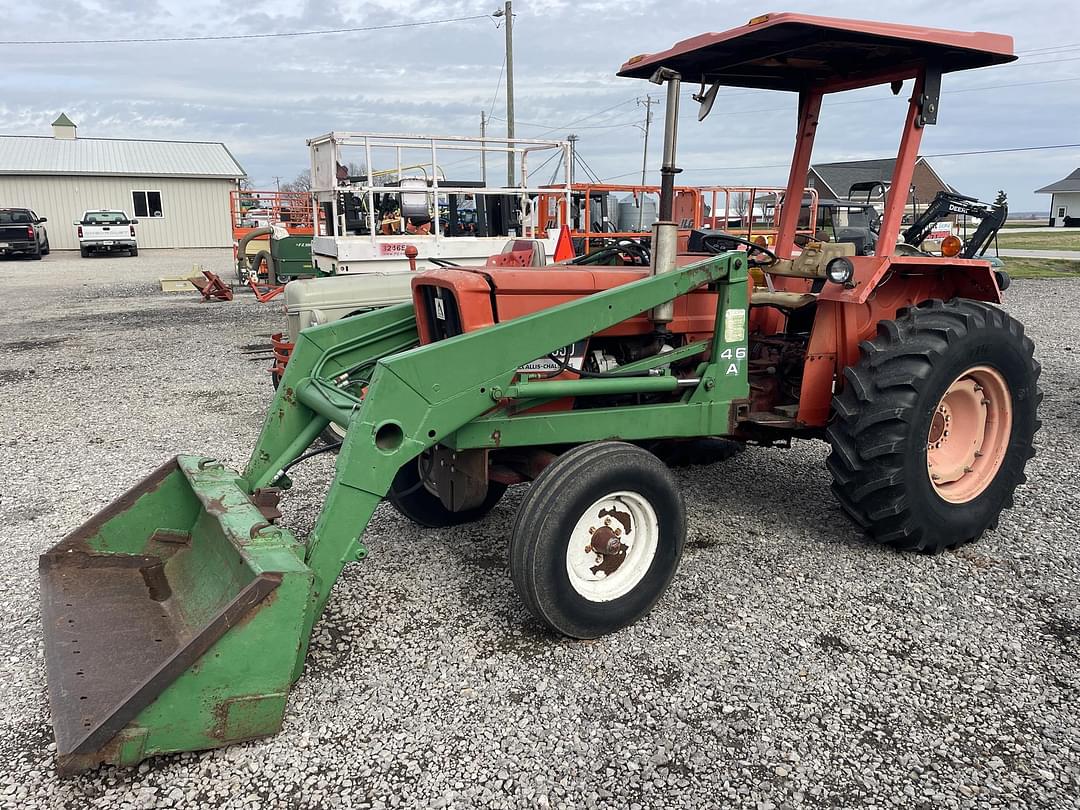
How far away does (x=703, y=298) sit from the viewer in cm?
379

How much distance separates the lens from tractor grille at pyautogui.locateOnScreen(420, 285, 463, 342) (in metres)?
3.43

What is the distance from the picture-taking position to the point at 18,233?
2583 centimetres

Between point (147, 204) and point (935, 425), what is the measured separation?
34.3 m

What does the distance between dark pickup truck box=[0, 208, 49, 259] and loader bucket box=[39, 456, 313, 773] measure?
27234 mm

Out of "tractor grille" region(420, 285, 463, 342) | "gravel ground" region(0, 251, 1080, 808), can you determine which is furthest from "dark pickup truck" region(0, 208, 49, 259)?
"tractor grille" region(420, 285, 463, 342)

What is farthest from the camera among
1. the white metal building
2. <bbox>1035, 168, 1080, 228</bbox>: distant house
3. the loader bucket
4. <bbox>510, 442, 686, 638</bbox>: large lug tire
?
<bbox>1035, 168, 1080, 228</bbox>: distant house

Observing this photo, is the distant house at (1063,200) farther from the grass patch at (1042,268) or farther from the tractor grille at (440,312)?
the tractor grille at (440,312)

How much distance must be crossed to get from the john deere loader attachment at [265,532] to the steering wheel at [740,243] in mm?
533

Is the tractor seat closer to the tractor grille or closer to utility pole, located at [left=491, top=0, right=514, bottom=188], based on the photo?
the tractor grille

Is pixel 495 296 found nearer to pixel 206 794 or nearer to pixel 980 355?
pixel 206 794

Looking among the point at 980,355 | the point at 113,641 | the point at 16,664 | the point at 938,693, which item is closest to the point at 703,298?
the point at 980,355

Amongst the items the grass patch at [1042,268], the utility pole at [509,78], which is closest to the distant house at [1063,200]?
the grass patch at [1042,268]

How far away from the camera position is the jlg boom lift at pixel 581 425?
2549 millimetres

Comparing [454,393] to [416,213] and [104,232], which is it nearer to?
[416,213]
